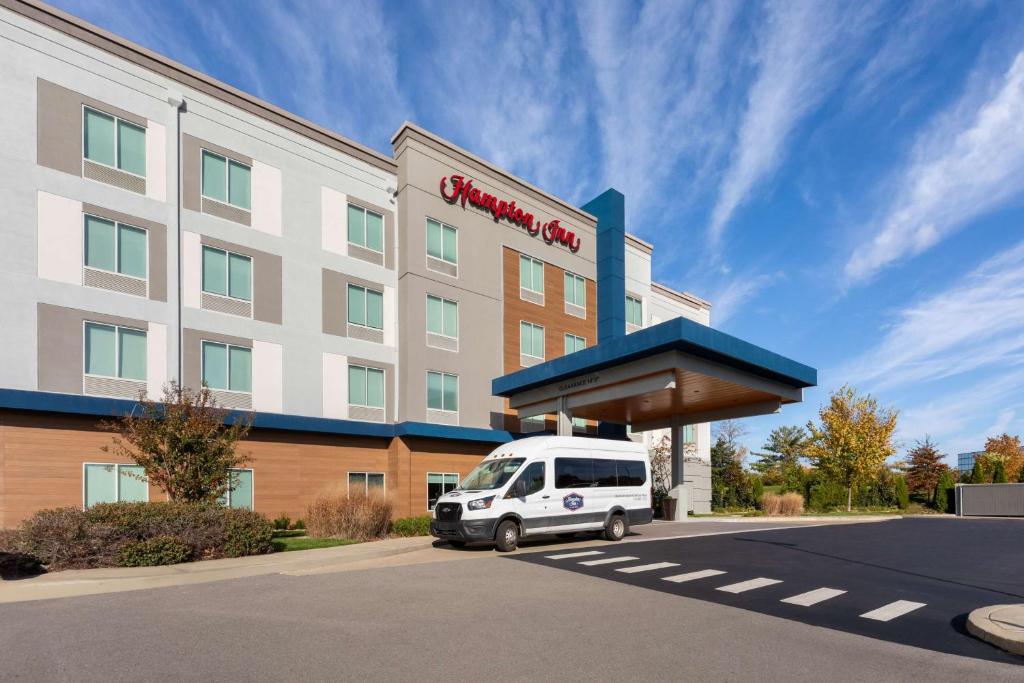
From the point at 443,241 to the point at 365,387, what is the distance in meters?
7.23

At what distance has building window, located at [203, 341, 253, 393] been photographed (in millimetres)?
22094

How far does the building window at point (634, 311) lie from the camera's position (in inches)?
1483

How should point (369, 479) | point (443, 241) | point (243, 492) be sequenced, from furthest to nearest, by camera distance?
point (443, 241), point (369, 479), point (243, 492)

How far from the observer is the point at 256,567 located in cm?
1330

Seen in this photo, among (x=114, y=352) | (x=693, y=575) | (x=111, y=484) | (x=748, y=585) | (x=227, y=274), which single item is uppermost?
(x=227, y=274)

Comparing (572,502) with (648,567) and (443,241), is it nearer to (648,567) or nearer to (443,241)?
(648,567)

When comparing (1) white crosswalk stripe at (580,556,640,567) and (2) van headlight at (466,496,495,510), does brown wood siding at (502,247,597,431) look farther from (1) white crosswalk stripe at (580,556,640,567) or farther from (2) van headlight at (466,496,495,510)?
(1) white crosswalk stripe at (580,556,640,567)

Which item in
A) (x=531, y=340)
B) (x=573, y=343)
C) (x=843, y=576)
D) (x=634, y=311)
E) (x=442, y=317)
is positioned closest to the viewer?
(x=843, y=576)

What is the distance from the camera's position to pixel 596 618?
8531 mm

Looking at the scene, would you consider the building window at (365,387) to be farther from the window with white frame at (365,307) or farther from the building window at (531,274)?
the building window at (531,274)

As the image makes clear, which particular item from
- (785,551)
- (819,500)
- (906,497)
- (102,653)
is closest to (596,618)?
(102,653)

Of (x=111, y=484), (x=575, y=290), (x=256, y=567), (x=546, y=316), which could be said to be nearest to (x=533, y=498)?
(x=256, y=567)

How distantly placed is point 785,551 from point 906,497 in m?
33.1

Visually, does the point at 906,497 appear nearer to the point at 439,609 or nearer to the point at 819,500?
the point at 819,500
